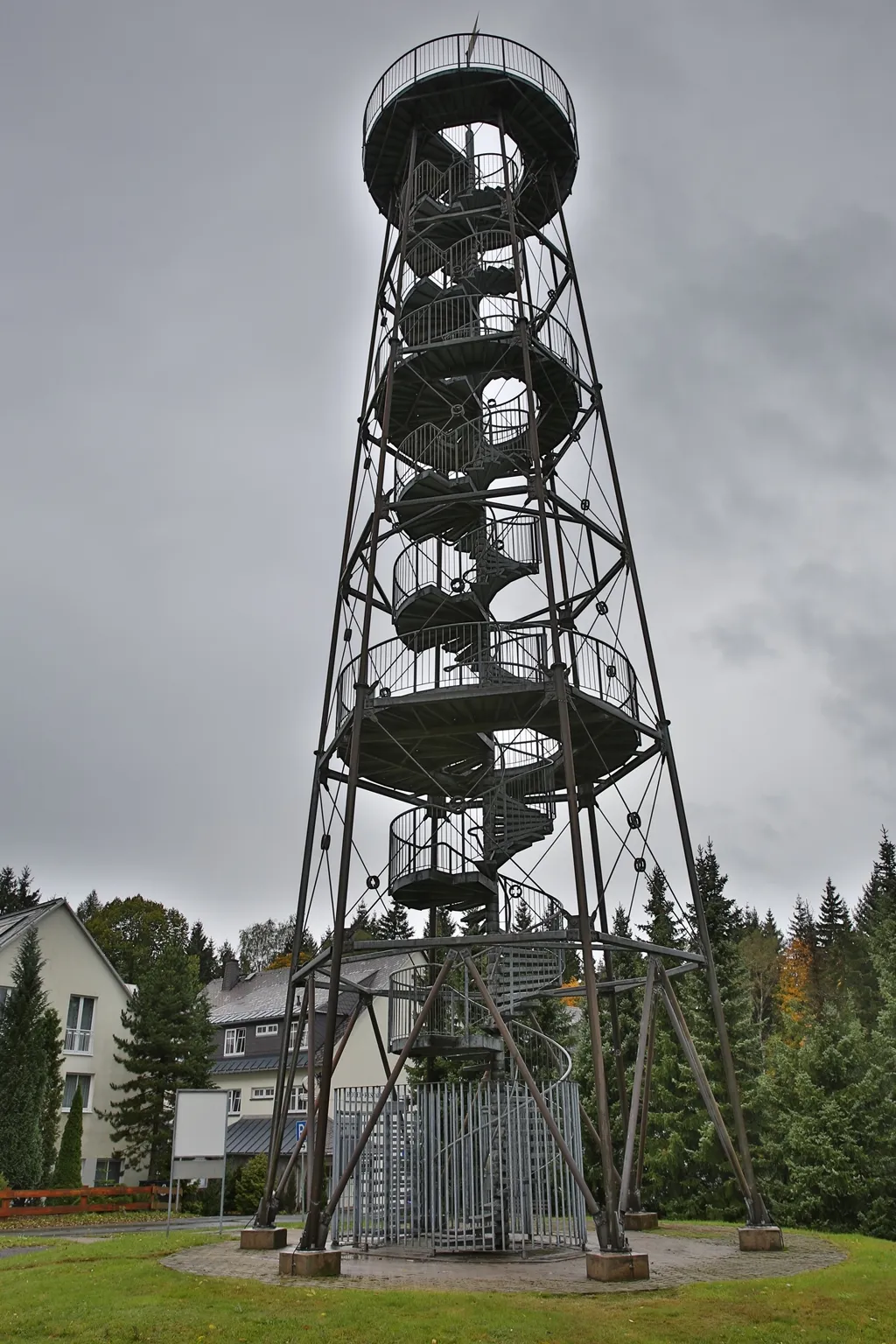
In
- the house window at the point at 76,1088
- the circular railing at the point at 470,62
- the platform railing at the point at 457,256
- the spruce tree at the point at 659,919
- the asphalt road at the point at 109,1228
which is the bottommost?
the asphalt road at the point at 109,1228

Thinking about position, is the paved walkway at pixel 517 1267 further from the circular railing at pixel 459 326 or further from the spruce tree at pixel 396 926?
the spruce tree at pixel 396 926

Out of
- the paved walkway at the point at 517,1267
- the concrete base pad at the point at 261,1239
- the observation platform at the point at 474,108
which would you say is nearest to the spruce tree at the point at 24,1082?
the paved walkway at the point at 517,1267

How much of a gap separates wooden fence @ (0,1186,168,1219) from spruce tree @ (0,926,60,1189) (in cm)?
64

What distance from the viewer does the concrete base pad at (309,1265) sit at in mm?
12438

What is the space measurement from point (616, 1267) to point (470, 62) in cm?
2127

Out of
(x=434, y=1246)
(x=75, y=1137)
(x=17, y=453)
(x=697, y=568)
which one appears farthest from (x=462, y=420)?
(x=75, y=1137)

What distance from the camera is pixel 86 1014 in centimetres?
3656

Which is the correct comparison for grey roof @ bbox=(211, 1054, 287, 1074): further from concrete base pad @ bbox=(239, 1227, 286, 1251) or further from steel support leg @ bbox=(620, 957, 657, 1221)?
steel support leg @ bbox=(620, 957, 657, 1221)

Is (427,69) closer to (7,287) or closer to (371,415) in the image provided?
(371,415)

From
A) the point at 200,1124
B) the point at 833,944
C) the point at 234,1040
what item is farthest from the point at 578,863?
the point at 833,944

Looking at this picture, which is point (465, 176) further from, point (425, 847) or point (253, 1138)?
point (253, 1138)

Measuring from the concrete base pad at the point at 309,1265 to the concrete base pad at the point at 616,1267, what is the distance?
9.80 ft

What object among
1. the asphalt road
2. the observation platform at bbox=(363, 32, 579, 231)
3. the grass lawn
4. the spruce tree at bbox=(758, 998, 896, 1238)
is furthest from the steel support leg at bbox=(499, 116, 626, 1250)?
the asphalt road

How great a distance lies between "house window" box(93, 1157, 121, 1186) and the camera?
3516 centimetres
